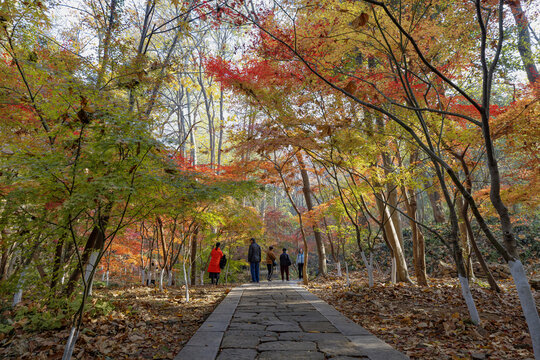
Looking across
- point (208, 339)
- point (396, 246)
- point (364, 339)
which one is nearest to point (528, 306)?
point (364, 339)

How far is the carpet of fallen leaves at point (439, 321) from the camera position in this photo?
3.15 metres

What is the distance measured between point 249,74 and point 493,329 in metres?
7.00

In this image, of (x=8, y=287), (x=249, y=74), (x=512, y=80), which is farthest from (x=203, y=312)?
(x=512, y=80)

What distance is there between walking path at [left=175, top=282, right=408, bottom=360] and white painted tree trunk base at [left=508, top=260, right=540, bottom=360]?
109 centimetres

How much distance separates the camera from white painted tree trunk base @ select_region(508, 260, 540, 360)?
8.11ft

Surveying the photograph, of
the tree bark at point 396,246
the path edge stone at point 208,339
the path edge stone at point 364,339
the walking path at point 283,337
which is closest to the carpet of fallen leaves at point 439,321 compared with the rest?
the path edge stone at point 364,339

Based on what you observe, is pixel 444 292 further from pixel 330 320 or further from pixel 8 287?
pixel 8 287

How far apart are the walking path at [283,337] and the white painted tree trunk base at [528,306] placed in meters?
1.09

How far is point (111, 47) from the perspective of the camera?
18.3 feet

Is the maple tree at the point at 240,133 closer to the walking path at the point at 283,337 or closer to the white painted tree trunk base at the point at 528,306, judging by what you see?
the white painted tree trunk base at the point at 528,306

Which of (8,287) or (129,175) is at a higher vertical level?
(129,175)

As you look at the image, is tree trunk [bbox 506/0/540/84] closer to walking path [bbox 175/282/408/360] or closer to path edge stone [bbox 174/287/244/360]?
walking path [bbox 175/282/408/360]

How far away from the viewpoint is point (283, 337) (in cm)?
358

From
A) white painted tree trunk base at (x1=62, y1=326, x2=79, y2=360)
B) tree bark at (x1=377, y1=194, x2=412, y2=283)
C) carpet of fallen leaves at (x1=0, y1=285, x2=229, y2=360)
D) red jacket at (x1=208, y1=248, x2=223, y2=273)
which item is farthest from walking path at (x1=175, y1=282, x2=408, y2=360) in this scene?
red jacket at (x1=208, y1=248, x2=223, y2=273)
